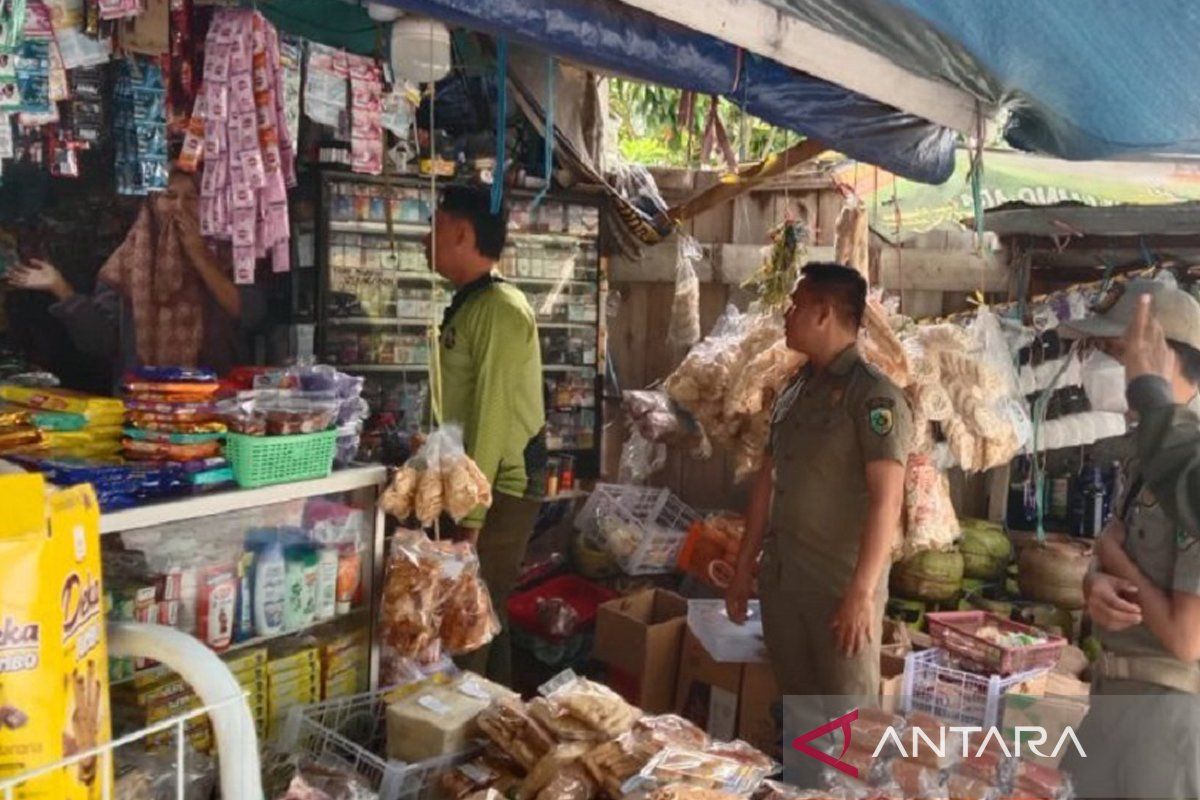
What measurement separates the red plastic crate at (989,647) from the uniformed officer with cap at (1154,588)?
1768mm

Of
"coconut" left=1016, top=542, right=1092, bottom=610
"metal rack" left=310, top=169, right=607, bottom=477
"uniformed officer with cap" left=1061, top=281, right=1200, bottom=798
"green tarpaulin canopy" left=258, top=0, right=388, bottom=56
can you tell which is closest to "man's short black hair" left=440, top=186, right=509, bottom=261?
"metal rack" left=310, top=169, right=607, bottom=477

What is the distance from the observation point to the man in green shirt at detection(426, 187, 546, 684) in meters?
3.64

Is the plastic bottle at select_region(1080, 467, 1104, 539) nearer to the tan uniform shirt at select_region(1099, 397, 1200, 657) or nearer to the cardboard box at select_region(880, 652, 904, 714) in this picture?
the cardboard box at select_region(880, 652, 904, 714)

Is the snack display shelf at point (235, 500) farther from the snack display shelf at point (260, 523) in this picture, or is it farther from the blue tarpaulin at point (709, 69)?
the blue tarpaulin at point (709, 69)

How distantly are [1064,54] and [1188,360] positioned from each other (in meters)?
0.84

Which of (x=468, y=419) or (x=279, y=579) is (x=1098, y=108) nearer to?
(x=468, y=419)

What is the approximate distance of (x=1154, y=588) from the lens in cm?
248

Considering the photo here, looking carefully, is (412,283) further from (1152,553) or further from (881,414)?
(1152,553)

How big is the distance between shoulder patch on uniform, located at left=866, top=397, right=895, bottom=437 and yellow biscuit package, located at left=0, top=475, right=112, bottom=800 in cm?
254

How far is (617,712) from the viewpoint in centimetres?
230

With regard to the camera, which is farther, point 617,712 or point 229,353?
point 229,353

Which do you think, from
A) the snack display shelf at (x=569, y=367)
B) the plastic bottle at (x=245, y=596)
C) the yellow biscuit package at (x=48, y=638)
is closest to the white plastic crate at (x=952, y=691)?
the snack display shelf at (x=569, y=367)

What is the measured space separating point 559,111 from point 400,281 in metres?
1.15

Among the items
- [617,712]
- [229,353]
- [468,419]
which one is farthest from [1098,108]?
[229,353]
